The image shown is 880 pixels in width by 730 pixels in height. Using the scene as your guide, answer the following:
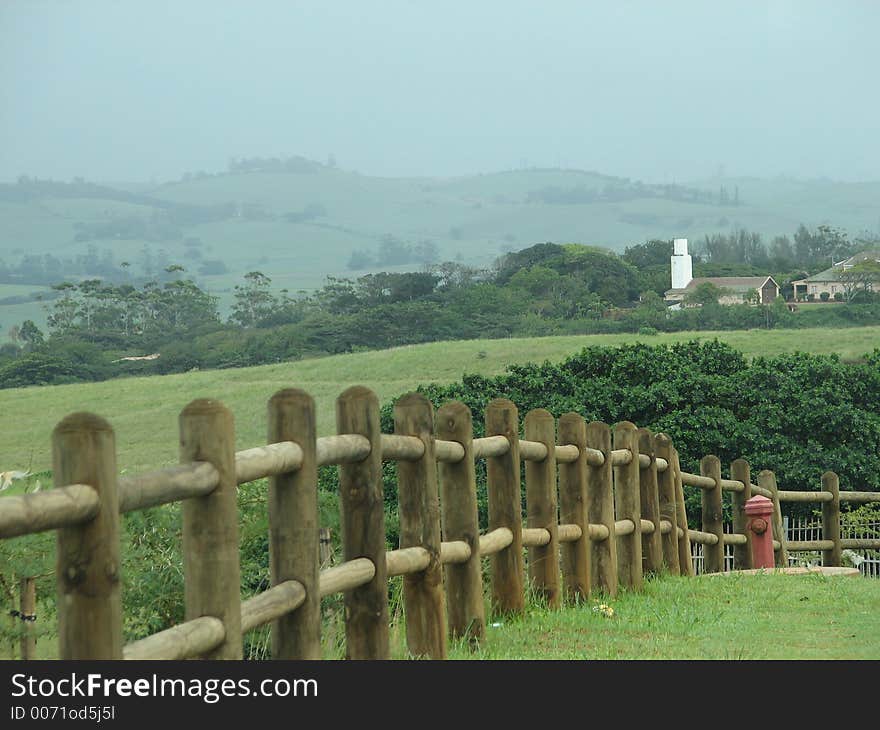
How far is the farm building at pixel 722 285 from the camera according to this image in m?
130

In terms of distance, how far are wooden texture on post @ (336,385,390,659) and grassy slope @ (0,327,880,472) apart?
54.4m

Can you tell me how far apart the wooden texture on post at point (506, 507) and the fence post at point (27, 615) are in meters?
2.70

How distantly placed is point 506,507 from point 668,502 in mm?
4652

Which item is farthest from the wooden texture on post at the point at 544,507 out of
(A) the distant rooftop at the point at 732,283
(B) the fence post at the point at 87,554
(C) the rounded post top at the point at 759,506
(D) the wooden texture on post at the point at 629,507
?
(A) the distant rooftop at the point at 732,283

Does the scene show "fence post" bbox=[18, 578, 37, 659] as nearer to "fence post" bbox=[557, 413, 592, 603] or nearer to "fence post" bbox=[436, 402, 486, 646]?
"fence post" bbox=[436, 402, 486, 646]

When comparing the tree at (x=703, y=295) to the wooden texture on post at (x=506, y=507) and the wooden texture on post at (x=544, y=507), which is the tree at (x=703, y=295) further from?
the wooden texture on post at (x=506, y=507)

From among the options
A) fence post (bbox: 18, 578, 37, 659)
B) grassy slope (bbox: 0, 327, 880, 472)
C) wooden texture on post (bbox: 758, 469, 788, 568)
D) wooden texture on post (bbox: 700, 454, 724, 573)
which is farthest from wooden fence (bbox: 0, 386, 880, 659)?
grassy slope (bbox: 0, 327, 880, 472)

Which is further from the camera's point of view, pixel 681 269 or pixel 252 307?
pixel 252 307

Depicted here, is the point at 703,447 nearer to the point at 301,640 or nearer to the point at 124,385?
the point at 301,640

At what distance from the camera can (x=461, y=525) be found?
7.55 m

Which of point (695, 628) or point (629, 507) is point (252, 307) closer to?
point (629, 507)

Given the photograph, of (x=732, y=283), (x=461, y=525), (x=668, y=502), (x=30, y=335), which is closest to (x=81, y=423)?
(x=461, y=525)
